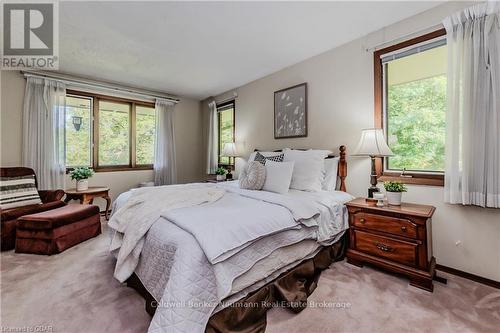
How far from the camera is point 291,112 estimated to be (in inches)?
135

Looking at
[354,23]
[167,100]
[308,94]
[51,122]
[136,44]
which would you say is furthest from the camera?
[167,100]

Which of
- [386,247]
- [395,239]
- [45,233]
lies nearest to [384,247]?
[386,247]

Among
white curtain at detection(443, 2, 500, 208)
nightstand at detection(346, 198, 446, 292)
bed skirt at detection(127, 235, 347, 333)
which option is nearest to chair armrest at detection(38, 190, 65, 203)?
bed skirt at detection(127, 235, 347, 333)

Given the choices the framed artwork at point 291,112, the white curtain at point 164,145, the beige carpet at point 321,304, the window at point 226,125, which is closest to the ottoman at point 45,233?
the beige carpet at point 321,304

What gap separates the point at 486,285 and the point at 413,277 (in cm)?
64

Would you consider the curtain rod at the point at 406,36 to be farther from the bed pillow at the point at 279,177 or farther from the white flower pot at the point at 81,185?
the white flower pot at the point at 81,185

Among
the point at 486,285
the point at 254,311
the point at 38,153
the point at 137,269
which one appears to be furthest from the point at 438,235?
the point at 38,153

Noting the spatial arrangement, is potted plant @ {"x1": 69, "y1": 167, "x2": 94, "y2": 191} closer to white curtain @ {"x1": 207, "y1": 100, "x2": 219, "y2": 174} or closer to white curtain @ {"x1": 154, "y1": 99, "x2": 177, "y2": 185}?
white curtain @ {"x1": 154, "y1": 99, "x2": 177, "y2": 185}

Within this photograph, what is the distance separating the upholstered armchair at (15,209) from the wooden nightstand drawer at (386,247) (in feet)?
12.2

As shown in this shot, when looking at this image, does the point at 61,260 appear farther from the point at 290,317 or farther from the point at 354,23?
the point at 354,23

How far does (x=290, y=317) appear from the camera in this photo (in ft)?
4.98

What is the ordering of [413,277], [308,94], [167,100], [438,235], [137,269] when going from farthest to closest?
1. [167,100]
2. [308,94]
3. [438,235]
4. [413,277]
5. [137,269]

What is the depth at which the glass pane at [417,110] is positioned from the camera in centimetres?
219

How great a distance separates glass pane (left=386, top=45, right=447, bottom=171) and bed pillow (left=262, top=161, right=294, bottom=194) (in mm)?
1129
